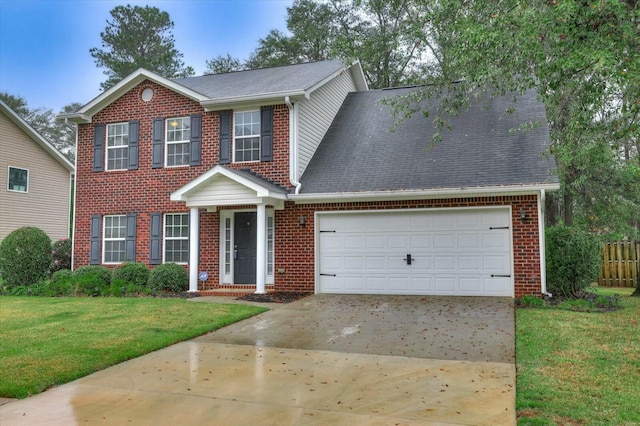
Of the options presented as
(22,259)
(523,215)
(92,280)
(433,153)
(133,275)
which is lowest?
(92,280)

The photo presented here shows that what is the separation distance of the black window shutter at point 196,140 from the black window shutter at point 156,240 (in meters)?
1.87

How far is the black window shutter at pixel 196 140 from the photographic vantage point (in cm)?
1366

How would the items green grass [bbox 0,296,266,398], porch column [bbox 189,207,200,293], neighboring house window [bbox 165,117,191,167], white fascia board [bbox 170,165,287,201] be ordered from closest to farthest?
green grass [bbox 0,296,266,398]
white fascia board [bbox 170,165,287,201]
porch column [bbox 189,207,200,293]
neighboring house window [bbox 165,117,191,167]

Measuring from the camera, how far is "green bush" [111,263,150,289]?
42.0 feet

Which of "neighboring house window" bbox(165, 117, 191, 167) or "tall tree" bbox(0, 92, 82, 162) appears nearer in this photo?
"neighboring house window" bbox(165, 117, 191, 167)

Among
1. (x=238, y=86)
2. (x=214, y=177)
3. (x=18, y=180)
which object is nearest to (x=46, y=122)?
(x=18, y=180)

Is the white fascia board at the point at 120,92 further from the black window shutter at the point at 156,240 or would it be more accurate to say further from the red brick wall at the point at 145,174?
the black window shutter at the point at 156,240

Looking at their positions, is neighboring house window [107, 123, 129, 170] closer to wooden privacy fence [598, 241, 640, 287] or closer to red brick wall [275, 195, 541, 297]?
red brick wall [275, 195, 541, 297]

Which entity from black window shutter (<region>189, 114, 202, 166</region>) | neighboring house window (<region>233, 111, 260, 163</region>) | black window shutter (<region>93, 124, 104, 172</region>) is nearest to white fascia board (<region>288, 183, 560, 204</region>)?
neighboring house window (<region>233, 111, 260, 163</region>)

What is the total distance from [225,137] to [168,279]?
4.17 meters

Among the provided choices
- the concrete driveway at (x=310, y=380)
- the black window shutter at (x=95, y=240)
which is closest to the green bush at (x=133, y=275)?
the black window shutter at (x=95, y=240)

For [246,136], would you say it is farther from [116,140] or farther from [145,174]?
[116,140]

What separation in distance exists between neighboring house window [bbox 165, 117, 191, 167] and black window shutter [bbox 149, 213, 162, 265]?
1628 millimetres

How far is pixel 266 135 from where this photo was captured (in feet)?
42.8
